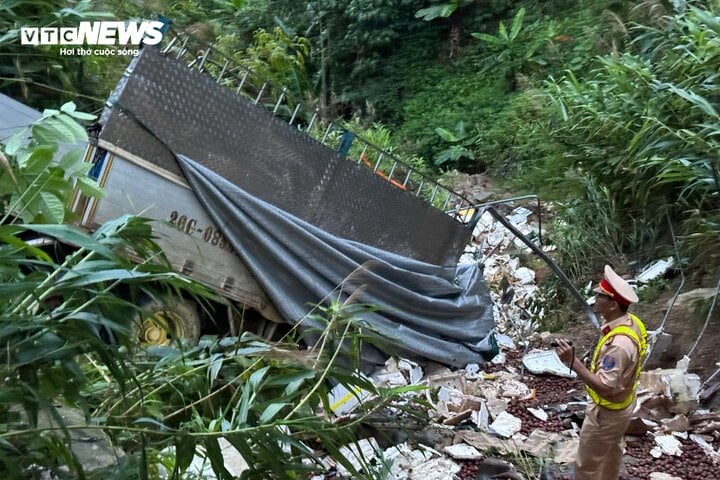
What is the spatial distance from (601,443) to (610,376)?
0.43 m

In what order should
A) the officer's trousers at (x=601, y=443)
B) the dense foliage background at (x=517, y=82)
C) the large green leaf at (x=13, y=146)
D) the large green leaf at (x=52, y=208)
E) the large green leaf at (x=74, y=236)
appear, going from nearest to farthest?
1. the large green leaf at (x=74, y=236)
2. the large green leaf at (x=52, y=208)
3. the large green leaf at (x=13, y=146)
4. the officer's trousers at (x=601, y=443)
5. the dense foliage background at (x=517, y=82)

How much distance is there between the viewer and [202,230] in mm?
5148

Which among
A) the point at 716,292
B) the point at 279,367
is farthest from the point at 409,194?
the point at 279,367

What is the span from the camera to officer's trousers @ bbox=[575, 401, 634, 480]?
3.59 meters

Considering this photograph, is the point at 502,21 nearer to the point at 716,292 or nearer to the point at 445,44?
the point at 445,44

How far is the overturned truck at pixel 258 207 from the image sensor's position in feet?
15.8

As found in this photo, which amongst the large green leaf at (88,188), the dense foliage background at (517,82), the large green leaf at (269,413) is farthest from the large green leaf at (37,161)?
the dense foliage background at (517,82)

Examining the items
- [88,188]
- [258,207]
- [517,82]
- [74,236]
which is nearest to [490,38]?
[517,82]

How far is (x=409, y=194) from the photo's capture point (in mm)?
6449

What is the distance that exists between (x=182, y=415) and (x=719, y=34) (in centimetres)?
612

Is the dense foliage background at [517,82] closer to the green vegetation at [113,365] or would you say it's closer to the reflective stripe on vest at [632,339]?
the reflective stripe on vest at [632,339]

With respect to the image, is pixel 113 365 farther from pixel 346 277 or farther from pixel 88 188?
pixel 346 277

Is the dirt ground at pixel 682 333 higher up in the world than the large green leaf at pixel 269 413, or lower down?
higher up

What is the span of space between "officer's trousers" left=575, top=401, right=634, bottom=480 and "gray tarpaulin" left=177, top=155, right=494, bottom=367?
156 cm
